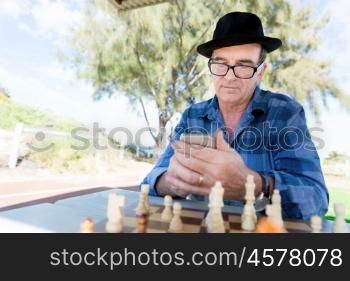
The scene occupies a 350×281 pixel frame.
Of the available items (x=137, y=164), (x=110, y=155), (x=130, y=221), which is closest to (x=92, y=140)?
(x=110, y=155)

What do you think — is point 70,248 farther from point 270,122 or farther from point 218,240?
point 270,122

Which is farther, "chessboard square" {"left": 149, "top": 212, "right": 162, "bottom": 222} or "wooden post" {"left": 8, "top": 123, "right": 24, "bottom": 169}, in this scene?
"wooden post" {"left": 8, "top": 123, "right": 24, "bottom": 169}

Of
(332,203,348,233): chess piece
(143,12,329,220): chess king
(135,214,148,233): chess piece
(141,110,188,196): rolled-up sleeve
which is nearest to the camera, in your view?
(135,214,148,233): chess piece

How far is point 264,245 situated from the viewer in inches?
22.7

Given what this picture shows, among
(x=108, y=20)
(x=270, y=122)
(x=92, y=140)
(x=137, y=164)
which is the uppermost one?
(x=108, y=20)

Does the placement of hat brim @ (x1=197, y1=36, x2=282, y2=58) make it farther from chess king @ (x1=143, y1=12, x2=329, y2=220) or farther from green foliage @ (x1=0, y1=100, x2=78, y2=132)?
green foliage @ (x1=0, y1=100, x2=78, y2=132)

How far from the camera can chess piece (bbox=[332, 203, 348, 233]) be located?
0.75 meters

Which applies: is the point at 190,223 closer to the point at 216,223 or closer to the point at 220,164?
the point at 216,223

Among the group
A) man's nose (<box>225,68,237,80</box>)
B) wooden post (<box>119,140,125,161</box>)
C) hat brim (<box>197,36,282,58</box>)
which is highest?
hat brim (<box>197,36,282,58</box>)

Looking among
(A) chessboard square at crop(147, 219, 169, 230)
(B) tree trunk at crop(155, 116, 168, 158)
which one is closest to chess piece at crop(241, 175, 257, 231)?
(A) chessboard square at crop(147, 219, 169, 230)

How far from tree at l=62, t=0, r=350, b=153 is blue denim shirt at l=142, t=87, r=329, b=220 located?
5731mm

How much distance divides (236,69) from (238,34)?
0.16 meters

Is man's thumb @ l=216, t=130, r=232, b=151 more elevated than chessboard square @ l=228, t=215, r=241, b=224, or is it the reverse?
man's thumb @ l=216, t=130, r=232, b=151

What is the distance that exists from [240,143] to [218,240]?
2.85 feet
